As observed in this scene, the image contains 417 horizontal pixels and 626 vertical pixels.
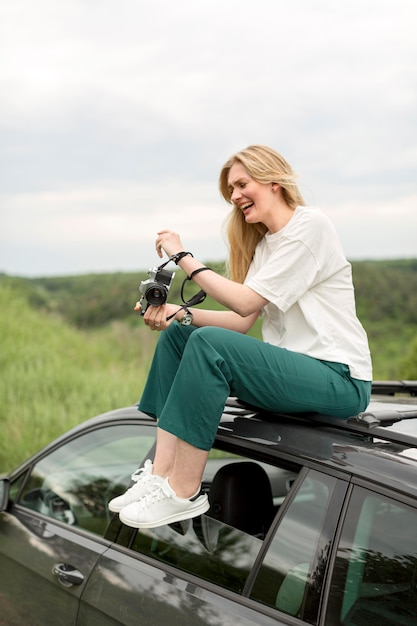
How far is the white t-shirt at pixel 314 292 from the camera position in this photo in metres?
2.87

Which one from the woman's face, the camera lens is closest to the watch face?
the camera lens

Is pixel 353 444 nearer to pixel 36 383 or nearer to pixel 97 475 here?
pixel 97 475

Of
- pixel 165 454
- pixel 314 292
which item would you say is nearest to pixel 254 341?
pixel 314 292

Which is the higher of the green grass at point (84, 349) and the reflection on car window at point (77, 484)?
the green grass at point (84, 349)

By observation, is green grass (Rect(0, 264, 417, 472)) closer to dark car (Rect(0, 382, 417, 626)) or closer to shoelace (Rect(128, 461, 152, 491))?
dark car (Rect(0, 382, 417, 626))

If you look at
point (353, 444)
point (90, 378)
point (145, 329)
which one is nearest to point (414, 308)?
point (145, 329)

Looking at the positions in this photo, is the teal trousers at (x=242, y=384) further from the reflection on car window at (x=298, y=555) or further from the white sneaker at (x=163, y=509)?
the reflection on car window at (x=298, y=555)

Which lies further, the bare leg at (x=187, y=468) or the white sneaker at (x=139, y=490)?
the white sneaker at (x=139, y=490)

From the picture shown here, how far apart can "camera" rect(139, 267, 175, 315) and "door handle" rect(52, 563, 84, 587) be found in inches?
40.0

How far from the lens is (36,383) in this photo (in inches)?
381

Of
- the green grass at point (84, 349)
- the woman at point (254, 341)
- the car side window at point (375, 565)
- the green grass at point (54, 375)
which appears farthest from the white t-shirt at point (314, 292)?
the green grass at point (54, 375)

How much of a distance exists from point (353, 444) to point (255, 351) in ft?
1.72

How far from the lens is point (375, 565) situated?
6.76 feet

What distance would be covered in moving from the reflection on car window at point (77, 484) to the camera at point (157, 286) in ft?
2.33
